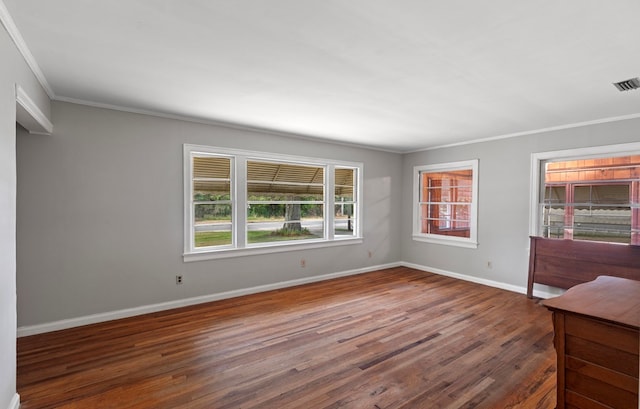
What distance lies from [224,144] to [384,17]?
300cm

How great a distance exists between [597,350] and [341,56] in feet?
7.64

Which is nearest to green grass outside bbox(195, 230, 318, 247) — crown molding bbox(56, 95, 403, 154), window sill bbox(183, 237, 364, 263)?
window sill bbox(183, 237, 364, 263)

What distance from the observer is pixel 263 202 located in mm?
4723

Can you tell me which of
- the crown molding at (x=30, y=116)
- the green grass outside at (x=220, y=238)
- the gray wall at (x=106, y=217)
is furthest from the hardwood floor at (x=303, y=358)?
the crown molding at (x=30, y=116)

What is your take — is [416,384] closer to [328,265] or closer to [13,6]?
[328,265]

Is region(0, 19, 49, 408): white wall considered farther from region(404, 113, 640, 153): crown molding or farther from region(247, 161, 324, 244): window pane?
region(404, 113, 640, 153): crown molding

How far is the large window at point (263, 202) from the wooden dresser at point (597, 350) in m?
3.62

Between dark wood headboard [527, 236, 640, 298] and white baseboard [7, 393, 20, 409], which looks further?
dark wood headboard [527, 236, 640, 298]

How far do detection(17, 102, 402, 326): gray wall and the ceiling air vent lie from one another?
13.2ft

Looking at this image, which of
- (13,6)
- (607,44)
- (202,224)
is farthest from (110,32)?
(607,44)

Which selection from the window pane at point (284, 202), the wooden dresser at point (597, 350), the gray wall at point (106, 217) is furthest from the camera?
the window pane at point (284, 202)

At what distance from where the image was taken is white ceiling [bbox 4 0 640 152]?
1.73 meters

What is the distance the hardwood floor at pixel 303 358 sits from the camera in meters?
2.13

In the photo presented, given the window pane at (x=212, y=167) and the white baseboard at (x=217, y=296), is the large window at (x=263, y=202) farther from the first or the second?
the white baseboard at (x=217, y=296)
